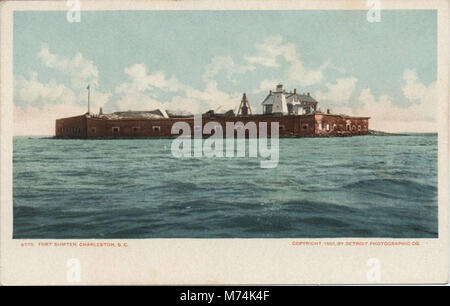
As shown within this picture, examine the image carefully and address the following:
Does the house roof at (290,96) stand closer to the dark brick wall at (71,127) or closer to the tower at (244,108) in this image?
the tower at (244,108)

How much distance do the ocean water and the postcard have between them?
3 cm

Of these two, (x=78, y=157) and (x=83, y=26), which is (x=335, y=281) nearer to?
(x=78, y=157)

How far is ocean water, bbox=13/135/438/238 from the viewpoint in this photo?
223 inches

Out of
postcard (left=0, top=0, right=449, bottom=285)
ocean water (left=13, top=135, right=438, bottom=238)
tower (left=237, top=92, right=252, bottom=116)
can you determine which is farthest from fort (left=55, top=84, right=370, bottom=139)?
ocean water (left=13, top=135, right=438, bottom=238)

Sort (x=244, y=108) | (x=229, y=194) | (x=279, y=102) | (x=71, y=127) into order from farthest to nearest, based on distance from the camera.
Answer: (x=279, y=102), (x=71, y=127), (x=244, y=108), (x=229, y=194)

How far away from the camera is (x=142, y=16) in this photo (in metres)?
6.07

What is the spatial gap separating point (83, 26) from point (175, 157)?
3.20 meters

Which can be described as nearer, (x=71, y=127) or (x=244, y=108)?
(x=244, y=108)

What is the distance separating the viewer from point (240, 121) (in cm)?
626

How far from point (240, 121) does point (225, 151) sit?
2.29 ft

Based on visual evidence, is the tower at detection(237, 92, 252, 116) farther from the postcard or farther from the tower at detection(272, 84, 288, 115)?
the tower at detection(272, 84, 288, 115)

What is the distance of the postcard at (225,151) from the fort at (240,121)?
112mm

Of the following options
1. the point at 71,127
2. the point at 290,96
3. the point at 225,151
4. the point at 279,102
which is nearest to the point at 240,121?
the point at 225,151

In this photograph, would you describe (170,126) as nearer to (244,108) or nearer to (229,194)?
(244,108)
